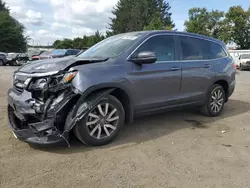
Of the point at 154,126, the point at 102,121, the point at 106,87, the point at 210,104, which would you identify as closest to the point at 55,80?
the point at 106,87

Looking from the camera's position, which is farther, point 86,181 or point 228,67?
point 228,67

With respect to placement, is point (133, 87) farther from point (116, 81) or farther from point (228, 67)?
point (228, 67)

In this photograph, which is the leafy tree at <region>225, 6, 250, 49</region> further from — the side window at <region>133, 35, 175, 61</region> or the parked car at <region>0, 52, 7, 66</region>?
the side window at <region>133, 35, 175, 61</region>

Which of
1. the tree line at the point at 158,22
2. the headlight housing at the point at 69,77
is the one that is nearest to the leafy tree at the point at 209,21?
the tree line at the point at 158,22

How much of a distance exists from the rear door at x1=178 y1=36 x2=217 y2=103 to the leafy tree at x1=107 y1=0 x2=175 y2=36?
48015 millimetres

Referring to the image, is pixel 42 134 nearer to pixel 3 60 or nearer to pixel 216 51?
pixel 216 51

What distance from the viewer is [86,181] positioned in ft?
10.4

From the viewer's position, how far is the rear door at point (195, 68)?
17.5ft

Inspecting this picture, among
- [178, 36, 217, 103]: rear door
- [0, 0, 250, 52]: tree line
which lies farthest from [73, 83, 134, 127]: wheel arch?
[0, 0, 250, 52]: tree line

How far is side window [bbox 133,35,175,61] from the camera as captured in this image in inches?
189

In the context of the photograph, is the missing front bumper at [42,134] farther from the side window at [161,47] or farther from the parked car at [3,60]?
the parked car at [3,60]

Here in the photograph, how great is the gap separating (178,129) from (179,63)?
1.24 m

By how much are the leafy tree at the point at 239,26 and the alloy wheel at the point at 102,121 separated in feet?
160

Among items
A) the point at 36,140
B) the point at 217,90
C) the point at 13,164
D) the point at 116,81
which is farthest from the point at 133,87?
the point at 217,90
